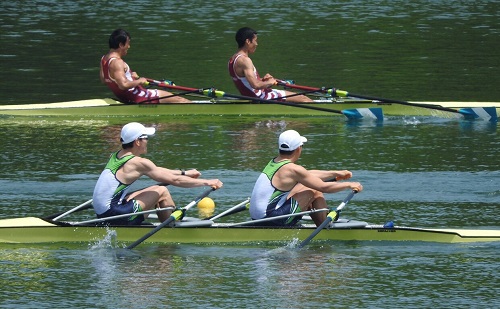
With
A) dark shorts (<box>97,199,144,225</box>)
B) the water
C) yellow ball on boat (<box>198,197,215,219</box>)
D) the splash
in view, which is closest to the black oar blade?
the water

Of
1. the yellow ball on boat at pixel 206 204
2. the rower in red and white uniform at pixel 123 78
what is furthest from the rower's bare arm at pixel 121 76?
the yellow ball on boat at pixel 206 204

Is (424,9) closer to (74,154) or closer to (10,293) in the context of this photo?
(74,154)

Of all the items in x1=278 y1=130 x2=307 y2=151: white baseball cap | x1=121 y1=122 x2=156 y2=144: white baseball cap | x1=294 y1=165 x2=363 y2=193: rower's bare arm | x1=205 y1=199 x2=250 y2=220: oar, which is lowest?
x1=205 y1=199 x2=250 y2=220: oar

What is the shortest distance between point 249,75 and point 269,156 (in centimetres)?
→ 405

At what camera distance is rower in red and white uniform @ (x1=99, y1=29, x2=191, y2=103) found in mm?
24745

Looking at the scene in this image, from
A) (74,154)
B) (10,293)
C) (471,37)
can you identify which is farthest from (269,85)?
(471,37)

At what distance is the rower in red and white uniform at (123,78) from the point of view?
24.7 meters

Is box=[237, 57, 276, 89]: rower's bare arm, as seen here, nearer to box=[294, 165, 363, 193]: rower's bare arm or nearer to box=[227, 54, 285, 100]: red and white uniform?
box=[227, 54, 285, 100]: red and white uniform

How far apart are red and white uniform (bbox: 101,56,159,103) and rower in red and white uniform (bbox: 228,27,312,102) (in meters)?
1.54

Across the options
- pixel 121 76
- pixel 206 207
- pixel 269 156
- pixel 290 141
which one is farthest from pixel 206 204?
pixel 121 76

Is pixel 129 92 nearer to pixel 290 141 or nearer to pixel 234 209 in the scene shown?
pixel 234 209

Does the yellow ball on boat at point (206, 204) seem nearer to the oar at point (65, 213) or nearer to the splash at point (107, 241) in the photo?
the oar at point (65, 213)

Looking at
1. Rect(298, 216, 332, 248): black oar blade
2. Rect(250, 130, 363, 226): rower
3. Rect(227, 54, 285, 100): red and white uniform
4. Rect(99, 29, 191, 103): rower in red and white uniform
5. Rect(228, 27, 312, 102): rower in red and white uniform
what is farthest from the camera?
Rect(227, 54, 285, 100): red and white uniform

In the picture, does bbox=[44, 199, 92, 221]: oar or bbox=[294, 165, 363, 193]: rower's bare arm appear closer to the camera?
bbox=[294, 165, 363, 193]: rower's bare arm
